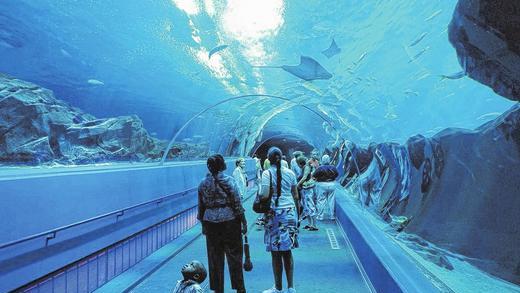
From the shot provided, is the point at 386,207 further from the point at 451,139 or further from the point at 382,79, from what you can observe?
the point at 451,139

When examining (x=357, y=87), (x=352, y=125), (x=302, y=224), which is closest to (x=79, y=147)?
(x=302, y=224)

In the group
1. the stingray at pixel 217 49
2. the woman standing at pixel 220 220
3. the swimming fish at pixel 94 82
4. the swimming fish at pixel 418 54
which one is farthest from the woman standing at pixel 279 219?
the stingray at pixel 217 49

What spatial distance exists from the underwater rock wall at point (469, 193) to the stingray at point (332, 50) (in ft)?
11.6

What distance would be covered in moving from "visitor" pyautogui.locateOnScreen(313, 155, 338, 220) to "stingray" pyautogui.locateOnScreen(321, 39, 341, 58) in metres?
3.66

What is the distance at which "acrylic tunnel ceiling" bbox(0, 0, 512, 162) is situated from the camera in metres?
7.23

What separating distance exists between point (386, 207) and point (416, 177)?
2.85 meters

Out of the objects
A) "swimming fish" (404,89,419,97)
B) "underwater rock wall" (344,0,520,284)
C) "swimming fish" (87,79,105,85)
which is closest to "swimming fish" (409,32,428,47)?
"swimming fish" (404,89,419,97)

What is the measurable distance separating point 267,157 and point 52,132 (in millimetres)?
4944

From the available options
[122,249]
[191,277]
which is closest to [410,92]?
[122,249]

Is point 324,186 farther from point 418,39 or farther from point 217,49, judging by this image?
point 217,49

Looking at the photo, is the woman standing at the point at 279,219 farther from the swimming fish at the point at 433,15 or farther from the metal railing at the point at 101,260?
the swimming fish at the point at 433,15

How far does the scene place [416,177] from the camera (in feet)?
31.8

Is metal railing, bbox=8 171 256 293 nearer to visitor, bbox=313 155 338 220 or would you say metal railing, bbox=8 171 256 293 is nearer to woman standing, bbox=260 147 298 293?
woman standing, bbox=260 147 298 293

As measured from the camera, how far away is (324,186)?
10570 millimetres
